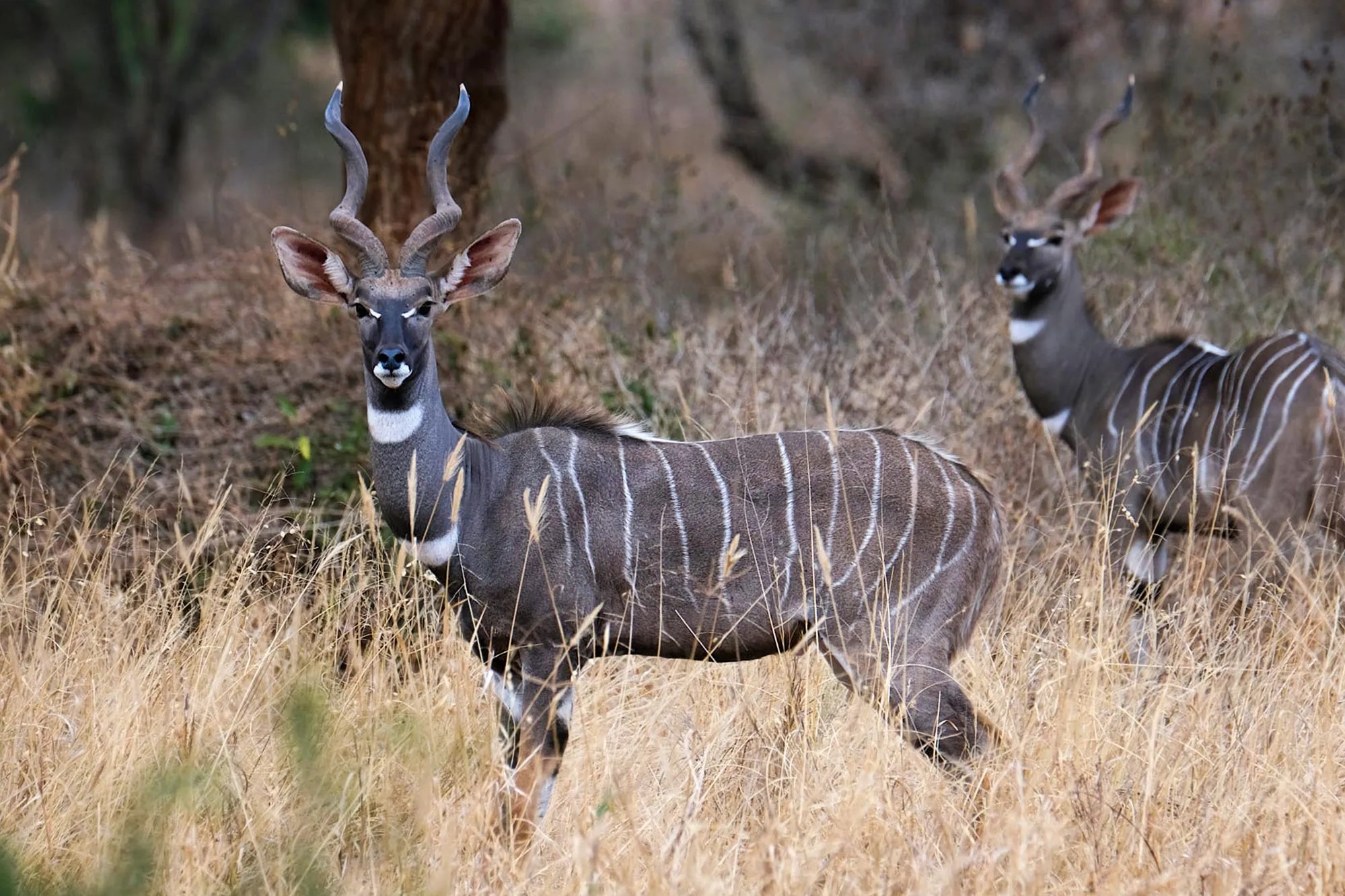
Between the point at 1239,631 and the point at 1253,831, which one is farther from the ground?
the point at 1253,831

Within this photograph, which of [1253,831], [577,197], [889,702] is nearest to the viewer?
[1253,831]

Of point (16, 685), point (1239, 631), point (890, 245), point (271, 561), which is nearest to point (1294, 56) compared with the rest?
point (890, 245)

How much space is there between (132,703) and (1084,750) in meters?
1.81

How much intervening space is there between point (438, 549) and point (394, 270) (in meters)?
0.57

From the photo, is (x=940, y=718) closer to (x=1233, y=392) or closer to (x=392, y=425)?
(x=392, y=425)

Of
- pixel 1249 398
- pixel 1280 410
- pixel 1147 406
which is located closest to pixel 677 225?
pixel 1147 406

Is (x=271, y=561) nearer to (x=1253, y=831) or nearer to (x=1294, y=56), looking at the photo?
(x=1253, y=831)

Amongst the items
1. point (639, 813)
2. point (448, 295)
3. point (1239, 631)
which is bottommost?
point (1239, 631)

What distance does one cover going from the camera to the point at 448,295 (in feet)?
11.8

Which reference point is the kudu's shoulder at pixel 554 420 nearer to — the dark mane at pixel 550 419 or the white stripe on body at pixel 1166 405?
the dark mane at pixel 550 419

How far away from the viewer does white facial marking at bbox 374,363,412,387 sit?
3188 millimetres

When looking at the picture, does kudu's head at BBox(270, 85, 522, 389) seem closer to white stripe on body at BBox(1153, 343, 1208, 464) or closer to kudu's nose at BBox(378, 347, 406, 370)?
kudu's nose at BBox(378, 347, 406, 370)

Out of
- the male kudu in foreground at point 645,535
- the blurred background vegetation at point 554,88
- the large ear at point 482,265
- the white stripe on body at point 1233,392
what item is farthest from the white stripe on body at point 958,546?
the blurred background vegetation at point 554,88

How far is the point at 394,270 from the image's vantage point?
3.39 meters
